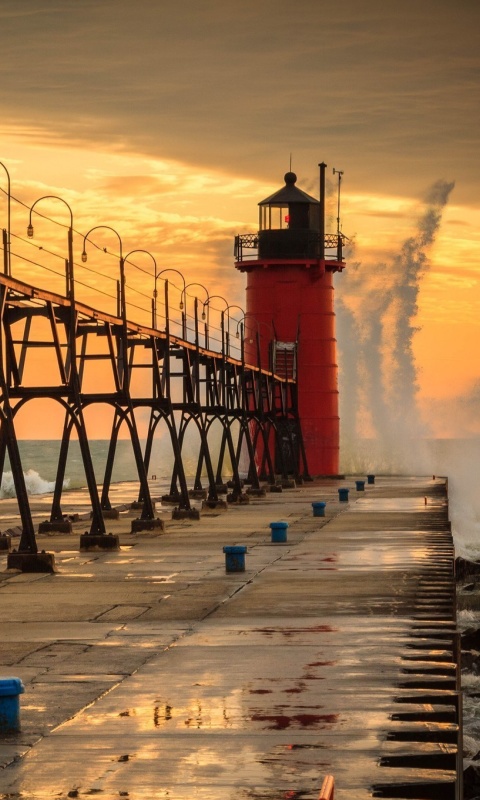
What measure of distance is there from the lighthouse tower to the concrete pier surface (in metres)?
40.5

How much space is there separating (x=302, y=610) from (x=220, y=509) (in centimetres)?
2226

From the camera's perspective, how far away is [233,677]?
10820 mm

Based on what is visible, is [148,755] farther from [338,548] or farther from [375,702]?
[338,548]

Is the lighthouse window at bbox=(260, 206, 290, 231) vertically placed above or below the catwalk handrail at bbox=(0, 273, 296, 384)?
above

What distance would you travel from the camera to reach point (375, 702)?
976 centimetres

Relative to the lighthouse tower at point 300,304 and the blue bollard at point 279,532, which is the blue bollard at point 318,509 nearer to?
the blue bollard at point 279,532

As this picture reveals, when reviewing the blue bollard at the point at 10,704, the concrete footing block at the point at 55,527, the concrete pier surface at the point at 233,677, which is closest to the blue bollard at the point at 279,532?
the concrete pier surface at the point at 233,677

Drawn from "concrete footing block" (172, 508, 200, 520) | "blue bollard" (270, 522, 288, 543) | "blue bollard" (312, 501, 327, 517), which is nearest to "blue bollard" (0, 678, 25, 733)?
"blue bollard" (270, 522, 288, 543)

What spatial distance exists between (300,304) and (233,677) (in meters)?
52.0

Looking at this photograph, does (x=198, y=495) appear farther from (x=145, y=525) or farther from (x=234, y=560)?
(x=234, y=560)

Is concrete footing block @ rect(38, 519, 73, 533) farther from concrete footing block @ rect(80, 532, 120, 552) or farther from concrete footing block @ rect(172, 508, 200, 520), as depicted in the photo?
concrete footing block @ rect(172, 508, 200, 520)

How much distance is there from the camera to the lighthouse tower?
204ft

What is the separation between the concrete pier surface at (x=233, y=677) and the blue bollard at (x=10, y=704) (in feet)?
0.35

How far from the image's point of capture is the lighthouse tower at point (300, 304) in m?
62.3
